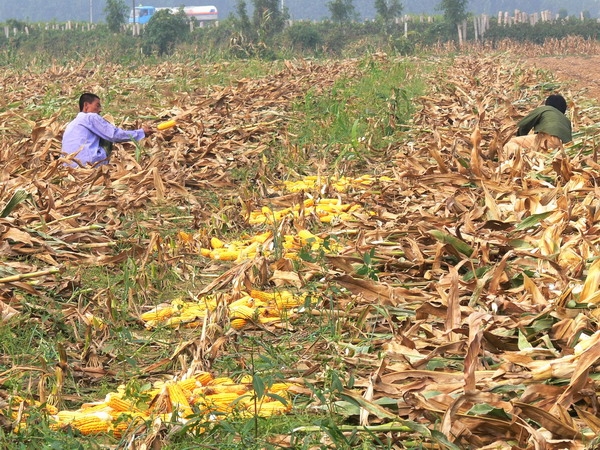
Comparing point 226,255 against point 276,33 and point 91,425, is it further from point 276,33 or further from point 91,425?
point 276,33

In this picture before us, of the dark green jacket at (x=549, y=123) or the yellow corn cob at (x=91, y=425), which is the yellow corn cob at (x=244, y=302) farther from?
the dark green jacket at (x=549, y=123)

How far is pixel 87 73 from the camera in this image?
2070 cm

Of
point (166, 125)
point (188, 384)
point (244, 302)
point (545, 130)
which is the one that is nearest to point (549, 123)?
point (545, 130)

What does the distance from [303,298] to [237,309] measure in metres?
0.44

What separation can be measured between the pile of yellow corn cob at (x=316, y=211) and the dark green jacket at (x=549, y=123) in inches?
91.0

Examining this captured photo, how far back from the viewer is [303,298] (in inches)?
195

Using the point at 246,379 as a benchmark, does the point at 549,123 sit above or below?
above

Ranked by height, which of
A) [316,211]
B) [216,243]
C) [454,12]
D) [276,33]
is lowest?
[216,243]

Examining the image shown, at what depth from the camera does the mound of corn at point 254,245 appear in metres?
5.91

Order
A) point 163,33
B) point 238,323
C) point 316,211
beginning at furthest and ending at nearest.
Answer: point 163,33 → point 316,211 → point 238,323

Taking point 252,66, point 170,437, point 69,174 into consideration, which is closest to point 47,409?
point 170,437

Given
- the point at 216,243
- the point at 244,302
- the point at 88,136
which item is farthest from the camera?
the point at 88,136

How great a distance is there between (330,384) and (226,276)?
5.91 ft

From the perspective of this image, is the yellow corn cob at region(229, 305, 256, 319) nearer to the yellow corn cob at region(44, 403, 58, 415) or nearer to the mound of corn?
the mound of corn
